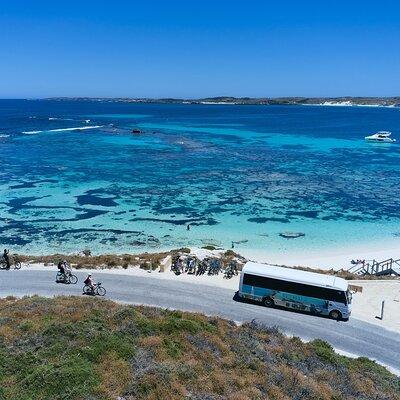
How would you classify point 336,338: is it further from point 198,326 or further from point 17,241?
point 17,241

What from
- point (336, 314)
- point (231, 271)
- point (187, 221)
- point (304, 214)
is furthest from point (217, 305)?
point (304, 214)

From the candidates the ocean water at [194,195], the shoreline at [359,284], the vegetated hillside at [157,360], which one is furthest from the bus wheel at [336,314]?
the ocean water at [194,195]

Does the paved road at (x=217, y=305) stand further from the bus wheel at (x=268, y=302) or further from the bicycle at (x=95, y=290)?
the bicycle at (x=95, y=290)

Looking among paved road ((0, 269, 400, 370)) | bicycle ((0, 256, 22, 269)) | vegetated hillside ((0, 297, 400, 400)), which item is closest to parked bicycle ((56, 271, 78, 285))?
paved road ((0, 269, 400, 370))

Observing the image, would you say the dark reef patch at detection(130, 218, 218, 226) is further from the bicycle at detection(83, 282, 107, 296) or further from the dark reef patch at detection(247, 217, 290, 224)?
the bicycle at detection(83, 282, 107, 296)

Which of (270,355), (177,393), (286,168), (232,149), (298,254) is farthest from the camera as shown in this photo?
(232,149)

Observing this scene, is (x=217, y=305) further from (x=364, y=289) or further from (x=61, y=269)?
(x=364, y=289)

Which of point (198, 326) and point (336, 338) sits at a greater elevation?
point (198, 326)

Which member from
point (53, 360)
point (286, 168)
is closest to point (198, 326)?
point (53, 360)
